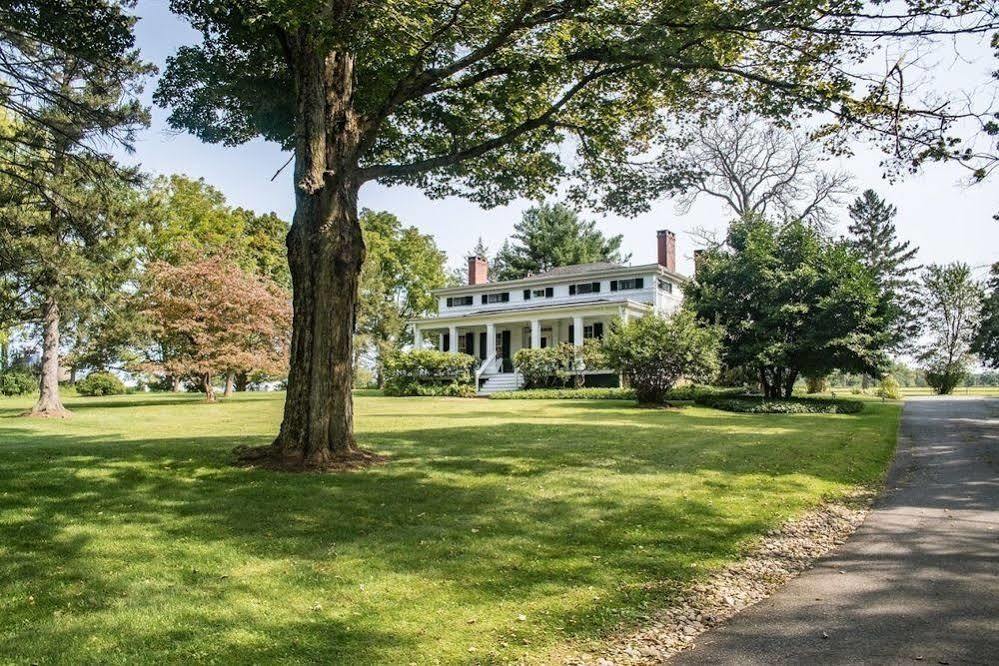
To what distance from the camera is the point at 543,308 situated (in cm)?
3712

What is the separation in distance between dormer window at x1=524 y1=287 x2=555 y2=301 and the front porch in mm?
1770

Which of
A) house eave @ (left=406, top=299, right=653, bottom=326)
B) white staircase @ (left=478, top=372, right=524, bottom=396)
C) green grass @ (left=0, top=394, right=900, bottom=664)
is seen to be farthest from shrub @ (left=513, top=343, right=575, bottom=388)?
green grass @ (left=0, top=394, right=900, bottom=664)

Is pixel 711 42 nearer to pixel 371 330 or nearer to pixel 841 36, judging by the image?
pixel 841 36

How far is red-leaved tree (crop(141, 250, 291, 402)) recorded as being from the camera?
84.0 feet

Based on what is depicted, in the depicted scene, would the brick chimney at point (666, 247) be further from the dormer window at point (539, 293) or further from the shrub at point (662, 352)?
the shrub at point (662, 352)

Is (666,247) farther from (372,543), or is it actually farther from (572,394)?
(372,543)

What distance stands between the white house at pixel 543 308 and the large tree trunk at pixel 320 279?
24173 mm

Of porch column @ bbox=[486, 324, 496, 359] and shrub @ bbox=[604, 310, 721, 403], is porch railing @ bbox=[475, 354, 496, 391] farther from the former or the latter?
shrub @ bbox=[604, 310, 721, 403]

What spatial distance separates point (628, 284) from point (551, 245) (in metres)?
23.6

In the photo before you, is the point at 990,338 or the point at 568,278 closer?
the point at 990,338

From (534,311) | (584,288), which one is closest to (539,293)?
(584,288)

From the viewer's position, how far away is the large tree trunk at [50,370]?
2052 cm

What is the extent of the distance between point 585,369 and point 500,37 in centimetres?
2491

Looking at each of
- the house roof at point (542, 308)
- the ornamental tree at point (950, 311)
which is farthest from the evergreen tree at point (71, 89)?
the ornamental tree at point (950, 311)
